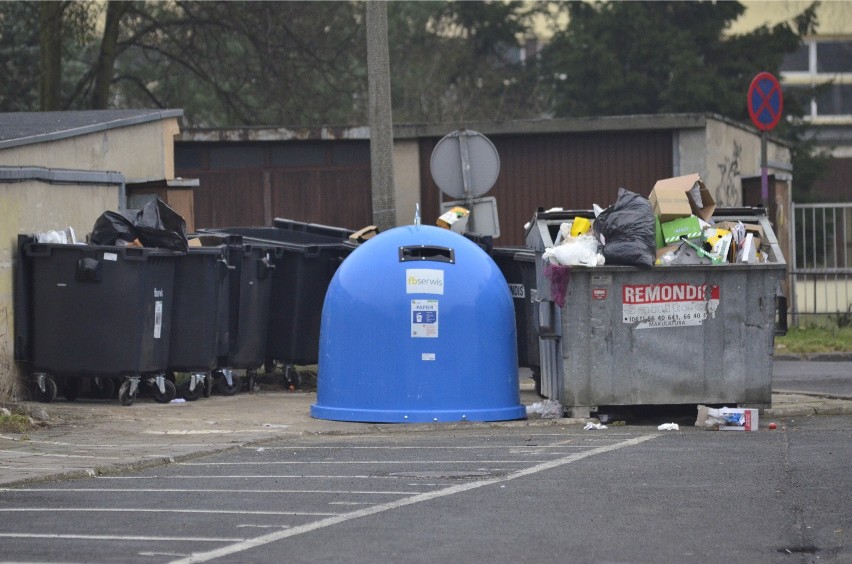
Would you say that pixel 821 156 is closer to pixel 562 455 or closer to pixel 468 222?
pixel 468 222

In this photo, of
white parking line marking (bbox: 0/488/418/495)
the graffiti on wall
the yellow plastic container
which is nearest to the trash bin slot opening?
the yellow plastic container

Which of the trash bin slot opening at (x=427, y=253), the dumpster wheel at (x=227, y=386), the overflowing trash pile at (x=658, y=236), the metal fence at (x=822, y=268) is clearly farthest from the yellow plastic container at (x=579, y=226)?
the metal fence at (x=822, y=268)

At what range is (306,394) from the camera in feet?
44.3

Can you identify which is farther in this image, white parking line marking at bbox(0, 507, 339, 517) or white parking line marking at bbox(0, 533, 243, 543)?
white parking line marking at bbox(0, 507, 339, 517)

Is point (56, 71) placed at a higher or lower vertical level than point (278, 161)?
higher

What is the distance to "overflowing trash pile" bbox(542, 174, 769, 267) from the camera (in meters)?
10.9

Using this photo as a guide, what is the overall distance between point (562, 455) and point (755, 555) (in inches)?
122

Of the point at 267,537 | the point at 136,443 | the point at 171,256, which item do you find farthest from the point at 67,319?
the point at 267,537

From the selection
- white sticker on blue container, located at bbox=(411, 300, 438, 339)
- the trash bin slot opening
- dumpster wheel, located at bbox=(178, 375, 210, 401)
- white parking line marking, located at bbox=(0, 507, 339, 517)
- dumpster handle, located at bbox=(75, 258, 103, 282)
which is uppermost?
the trash bin slot opening

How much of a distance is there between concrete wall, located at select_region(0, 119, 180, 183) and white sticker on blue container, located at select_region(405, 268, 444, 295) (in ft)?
16.0

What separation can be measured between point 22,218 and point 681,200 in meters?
5.28

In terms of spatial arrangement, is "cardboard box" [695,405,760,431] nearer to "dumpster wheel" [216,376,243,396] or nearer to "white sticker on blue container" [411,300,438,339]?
"white sticker on blue container" [411,300,438,339]

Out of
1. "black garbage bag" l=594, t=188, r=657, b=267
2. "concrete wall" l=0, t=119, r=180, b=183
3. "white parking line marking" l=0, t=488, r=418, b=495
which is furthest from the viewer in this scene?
"concrete wall" l=0, t=119, r=180, b=183

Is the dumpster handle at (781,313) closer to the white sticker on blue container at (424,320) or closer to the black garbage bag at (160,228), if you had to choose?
the white sticker on blue container at (424,320)
